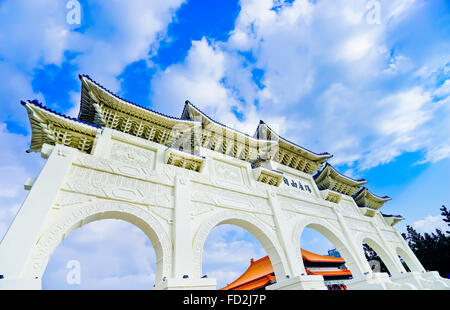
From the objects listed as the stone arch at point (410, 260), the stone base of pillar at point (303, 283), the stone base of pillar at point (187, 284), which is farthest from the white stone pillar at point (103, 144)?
the stone arch at point (410, 260)

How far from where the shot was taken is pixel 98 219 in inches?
205

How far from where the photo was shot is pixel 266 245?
23.0 ft

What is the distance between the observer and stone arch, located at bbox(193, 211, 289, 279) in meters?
6.15

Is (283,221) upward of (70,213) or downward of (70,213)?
upward

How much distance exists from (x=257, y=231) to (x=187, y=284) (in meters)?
3.16

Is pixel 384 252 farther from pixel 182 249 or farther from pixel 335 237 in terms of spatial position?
pixel 182 249

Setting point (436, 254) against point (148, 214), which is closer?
point (148, 214)

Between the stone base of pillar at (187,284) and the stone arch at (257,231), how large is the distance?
52.5 inches

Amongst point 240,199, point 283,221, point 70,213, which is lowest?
point 70,213
